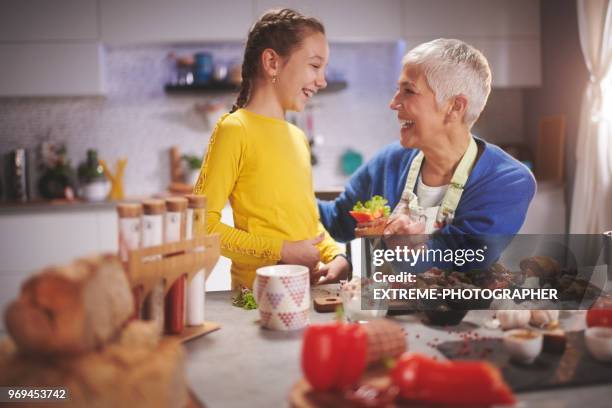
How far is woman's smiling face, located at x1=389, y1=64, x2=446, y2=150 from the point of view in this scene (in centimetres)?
187

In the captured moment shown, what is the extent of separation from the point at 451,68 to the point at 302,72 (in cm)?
45

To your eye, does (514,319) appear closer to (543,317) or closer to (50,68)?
(543,317)

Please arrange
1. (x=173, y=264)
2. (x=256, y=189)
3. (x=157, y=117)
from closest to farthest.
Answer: (x=173, y=264), (x=256, y=189), (x=157, y=117)

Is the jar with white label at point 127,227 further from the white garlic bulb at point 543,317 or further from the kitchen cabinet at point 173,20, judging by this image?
the kitchen cabinet at point 173,20

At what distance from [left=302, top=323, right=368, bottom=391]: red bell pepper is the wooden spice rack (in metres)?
0.36

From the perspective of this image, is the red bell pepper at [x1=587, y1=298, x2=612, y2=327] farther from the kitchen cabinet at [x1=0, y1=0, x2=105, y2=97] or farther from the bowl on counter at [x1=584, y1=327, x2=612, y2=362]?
the kitchen cabinet at [x1=0, y1=0, x2=105, y2=97]

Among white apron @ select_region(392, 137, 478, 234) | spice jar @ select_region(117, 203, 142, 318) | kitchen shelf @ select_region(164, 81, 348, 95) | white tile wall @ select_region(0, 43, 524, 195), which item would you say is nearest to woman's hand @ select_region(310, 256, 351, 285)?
white apron @ select_region(392, 137, 478, 234)

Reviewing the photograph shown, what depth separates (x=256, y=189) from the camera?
5.92 ft

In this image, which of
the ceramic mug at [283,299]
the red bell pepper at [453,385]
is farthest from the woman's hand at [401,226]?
the red bell pepper at [453,385]

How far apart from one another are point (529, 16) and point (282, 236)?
3.26 m

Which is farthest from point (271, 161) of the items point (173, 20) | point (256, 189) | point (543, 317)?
point (173, 20)

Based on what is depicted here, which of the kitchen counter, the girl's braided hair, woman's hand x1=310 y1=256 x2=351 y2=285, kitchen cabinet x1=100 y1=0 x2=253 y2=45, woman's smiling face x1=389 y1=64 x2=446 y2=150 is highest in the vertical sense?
kitchen cabinet x1=100 y1=0 x2=253 y2=45

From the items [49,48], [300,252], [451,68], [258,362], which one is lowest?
[258,362]

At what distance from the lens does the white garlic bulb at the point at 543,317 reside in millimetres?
1198
